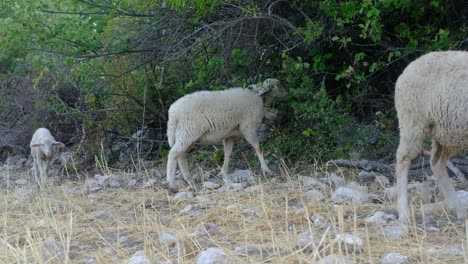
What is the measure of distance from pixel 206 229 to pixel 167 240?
585 mm

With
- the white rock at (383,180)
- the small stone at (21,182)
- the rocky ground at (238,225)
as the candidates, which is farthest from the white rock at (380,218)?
the small stone at (21,182)

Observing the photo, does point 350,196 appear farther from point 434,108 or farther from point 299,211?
point 434,108

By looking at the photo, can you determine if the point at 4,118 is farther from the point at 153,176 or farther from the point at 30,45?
the point at 153,176

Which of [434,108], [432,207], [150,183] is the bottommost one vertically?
[150,183]

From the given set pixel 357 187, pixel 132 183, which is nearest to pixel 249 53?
pixel 132 183

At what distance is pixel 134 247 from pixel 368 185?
11.8ft

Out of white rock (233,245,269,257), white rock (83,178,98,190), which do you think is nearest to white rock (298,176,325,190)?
white rock (233,245,269,257)

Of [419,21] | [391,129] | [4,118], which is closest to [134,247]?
[391,129]

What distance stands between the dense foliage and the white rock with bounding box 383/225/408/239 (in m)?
3.67

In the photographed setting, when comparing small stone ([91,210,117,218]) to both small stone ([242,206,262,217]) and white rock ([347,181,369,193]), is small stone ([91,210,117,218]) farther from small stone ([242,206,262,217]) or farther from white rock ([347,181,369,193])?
white rock ([347,181,369,193])

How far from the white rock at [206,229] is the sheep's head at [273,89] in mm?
4465

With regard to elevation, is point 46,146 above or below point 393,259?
below

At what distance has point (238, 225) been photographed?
18.2 ft

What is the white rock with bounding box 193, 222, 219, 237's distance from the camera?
5.13 metres
